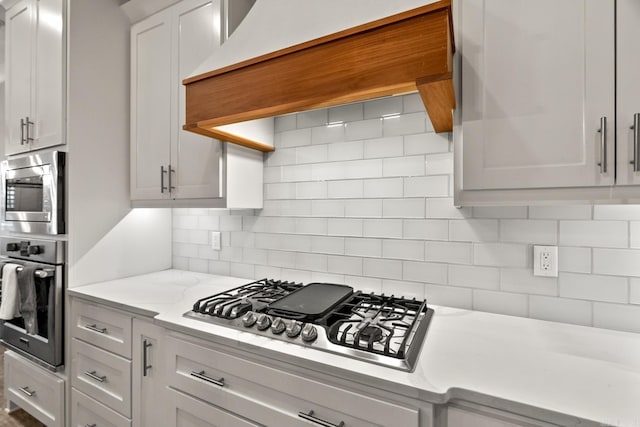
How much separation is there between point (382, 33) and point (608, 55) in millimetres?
657

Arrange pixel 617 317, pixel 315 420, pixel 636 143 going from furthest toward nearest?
1. pixel 617 317
2. pixel 315 420
3. pixel 636 143

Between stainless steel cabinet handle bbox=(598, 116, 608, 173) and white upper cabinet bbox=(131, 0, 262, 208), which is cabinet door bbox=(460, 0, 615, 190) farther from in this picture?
white upper cabinet bbox=(131, 0, 262, 208)

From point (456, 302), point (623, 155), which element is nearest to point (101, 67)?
point (456, 302)

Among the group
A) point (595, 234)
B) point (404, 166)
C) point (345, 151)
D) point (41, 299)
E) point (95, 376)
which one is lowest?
point (95, 376)

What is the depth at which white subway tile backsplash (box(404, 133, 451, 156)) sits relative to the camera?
1.47m

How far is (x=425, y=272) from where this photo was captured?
1.52m

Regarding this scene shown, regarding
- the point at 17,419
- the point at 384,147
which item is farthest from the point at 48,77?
the point at 17,419

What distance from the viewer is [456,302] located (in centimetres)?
146

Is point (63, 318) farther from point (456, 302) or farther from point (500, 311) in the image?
point (500, 311)

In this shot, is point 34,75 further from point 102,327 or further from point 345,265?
point 345,265

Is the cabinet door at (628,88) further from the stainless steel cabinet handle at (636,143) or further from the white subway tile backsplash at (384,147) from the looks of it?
the white subway tile backsplash at (384,147)

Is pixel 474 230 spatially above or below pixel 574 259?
above

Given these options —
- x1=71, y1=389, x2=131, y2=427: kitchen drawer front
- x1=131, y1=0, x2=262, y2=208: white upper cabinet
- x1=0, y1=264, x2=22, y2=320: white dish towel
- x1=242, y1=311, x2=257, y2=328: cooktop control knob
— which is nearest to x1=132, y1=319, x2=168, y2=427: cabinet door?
x1=71, y1=389, x2=131, y2=427: kitchen drawer front

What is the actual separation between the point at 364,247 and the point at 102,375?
4.96 ft
